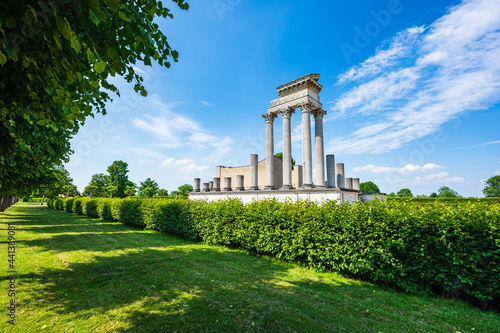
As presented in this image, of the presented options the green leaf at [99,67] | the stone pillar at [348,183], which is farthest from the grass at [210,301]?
the stone pillar at [348,183]

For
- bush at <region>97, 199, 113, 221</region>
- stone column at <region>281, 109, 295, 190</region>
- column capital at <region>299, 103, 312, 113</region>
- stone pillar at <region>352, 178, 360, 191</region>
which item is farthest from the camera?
bush at <region>97, 199, 113, 221</region>

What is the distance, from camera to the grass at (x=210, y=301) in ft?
12.5

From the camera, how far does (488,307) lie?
4691 mm

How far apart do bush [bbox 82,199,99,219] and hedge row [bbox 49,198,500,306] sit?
23339mm

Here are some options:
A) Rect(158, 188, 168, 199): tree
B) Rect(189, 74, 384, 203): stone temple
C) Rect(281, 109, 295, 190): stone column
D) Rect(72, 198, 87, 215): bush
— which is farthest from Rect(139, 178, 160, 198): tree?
Rect(281, 109, 295, 190): stone column

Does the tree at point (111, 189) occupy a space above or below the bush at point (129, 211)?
above

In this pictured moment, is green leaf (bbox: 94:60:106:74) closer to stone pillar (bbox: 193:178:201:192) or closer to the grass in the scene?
the grass

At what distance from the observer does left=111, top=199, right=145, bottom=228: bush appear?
54.6 ft

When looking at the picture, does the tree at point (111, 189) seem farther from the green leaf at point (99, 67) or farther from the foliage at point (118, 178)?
the green leaf at point (99, 67)

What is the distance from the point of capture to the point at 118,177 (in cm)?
6669

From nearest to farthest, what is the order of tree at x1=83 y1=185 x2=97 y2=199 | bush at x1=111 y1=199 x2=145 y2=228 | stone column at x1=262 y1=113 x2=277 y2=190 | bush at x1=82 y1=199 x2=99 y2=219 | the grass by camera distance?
the grass
bush at x1=111 y1=199 x2=145 y2=228
stone column at x1=262 y1=113 x2=277 y2=190
bush at x1=82 y1=199 x2=99 y2=219
tree at x1=83 y1=185 x2=97 y2=199

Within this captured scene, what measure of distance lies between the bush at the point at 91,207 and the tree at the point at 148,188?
3510cm

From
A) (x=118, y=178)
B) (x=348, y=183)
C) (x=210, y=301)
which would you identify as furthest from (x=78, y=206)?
(x=118, y=178)

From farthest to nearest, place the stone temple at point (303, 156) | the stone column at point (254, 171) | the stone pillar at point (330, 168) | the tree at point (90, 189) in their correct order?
the tree at point (90, 189)
the stone column at point (254, 171)
the stone pillar at point (330, 168)
the stone temple at point (303, 156)
